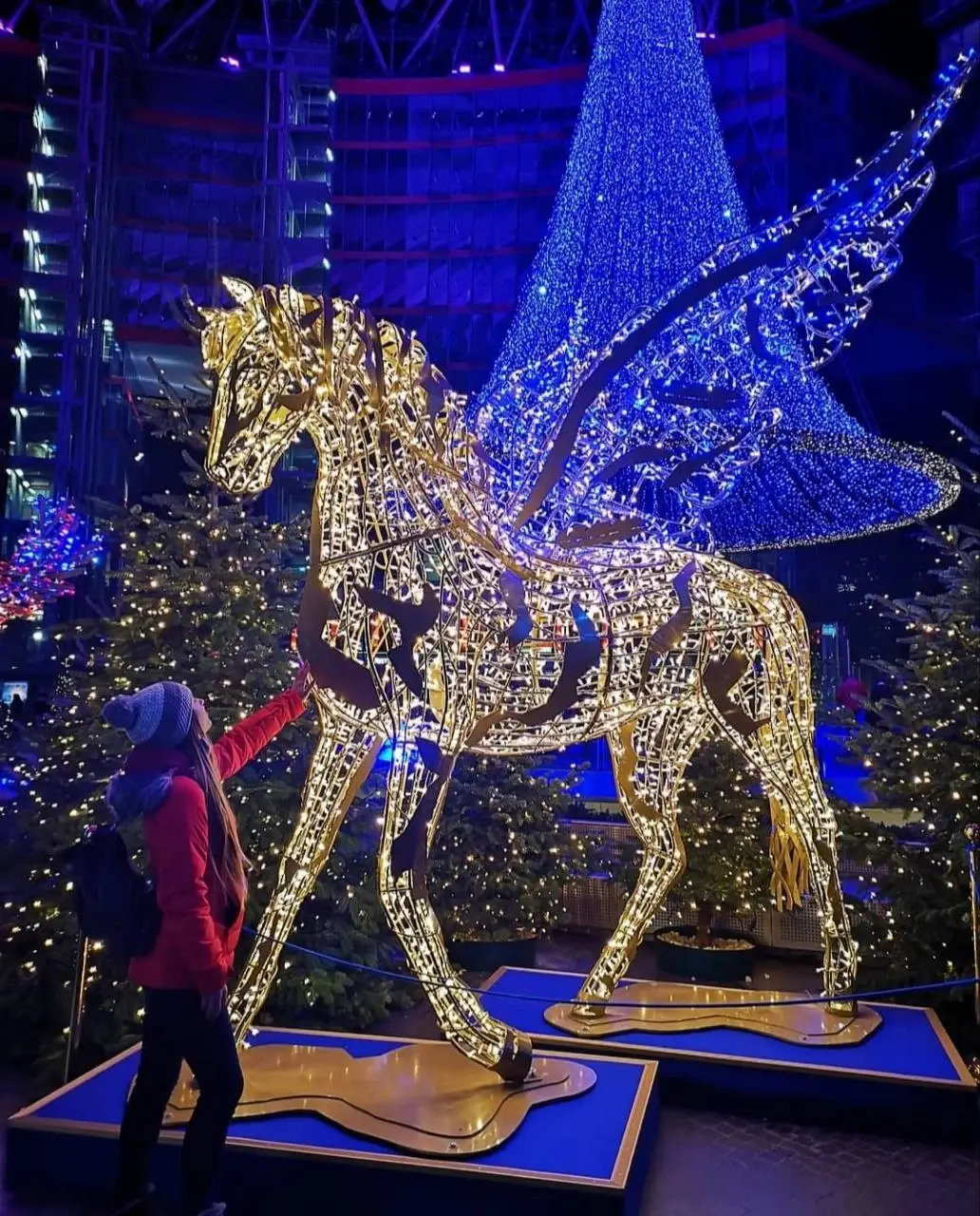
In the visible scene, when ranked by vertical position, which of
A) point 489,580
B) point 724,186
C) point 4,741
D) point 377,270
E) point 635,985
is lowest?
point 635,985

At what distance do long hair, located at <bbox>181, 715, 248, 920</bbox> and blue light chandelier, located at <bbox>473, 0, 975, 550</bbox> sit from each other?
1.44m

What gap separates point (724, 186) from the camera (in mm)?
7332

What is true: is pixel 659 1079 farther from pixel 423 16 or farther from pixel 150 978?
pixel 423 16

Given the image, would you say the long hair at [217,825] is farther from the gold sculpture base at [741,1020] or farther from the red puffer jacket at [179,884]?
the gold sculpture base at [741,1020]

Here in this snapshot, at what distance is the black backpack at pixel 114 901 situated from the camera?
7.49 feet

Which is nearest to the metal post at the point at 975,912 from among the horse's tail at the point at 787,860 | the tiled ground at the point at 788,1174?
the tiled ground at the point at 788,1174

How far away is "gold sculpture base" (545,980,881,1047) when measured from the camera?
3848 mm

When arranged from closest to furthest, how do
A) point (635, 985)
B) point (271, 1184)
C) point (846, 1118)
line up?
1. point (271, 1184)
2. point (846, 1118)
3. point (635, 985)

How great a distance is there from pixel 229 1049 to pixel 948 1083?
2.58 metres

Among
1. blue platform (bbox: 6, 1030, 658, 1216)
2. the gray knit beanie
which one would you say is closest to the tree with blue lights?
Answer: blue platform (bbox: 6, 1030, 658, 1216)

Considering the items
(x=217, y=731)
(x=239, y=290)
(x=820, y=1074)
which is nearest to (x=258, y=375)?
(x=239, y=290)

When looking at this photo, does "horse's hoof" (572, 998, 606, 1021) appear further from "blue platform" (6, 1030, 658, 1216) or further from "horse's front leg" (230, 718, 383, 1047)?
"horse's front leg" (230, 718, 383, 1047)

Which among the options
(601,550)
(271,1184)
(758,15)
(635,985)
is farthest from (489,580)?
(758,15)

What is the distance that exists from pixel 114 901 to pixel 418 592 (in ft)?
4.08
